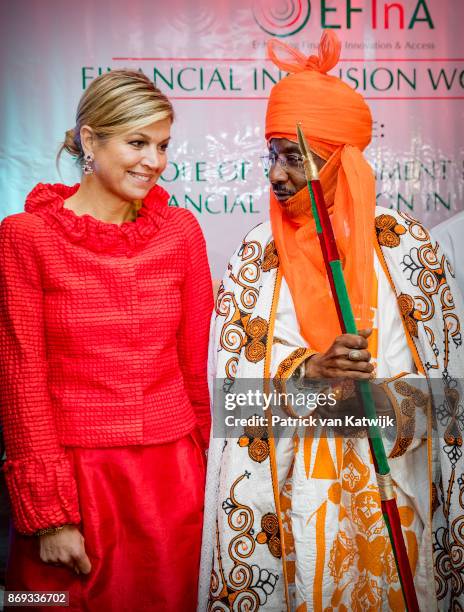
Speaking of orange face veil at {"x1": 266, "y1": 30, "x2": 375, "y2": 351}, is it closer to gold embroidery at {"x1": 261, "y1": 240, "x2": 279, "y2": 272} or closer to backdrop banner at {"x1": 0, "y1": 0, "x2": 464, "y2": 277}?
gold embroidery at {"x1": 261, "y1": 240, "x2": 279, "y2": 272}

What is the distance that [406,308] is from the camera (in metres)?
2.36


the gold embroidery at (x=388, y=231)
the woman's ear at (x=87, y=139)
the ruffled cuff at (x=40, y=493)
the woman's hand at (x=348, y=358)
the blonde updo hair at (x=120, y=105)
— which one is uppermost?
the blonde updo hair at (x=120, y=105)

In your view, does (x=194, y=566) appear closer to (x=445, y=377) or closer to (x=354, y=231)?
(x=445, y=377)

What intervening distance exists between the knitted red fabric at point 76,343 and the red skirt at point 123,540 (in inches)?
Result: 2.2

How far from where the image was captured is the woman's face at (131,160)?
226cm

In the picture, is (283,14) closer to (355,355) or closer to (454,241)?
(454,241)

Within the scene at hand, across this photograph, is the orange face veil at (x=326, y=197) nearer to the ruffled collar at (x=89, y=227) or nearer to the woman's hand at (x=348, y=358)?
the woman's hand at (x=348, y=358)

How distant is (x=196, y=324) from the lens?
2492 mm

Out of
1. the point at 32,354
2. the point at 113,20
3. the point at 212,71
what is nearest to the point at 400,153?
the point at 212,71

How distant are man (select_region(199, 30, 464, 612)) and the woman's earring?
1.84 ft

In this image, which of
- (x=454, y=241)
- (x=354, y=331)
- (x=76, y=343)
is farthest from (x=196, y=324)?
(x=454, y=241)

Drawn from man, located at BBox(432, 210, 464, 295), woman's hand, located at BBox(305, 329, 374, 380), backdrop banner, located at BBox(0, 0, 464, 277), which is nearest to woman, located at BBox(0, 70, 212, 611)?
woman's hand, located at BBox(305, 329, 374, 380)

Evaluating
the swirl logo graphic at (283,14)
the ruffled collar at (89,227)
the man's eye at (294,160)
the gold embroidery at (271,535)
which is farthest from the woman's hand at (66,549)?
the swirl logo graphic at (283,14)

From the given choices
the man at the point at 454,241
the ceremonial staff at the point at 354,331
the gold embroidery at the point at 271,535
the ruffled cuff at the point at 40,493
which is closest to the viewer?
the ceremonial staff at the point at 354,331
